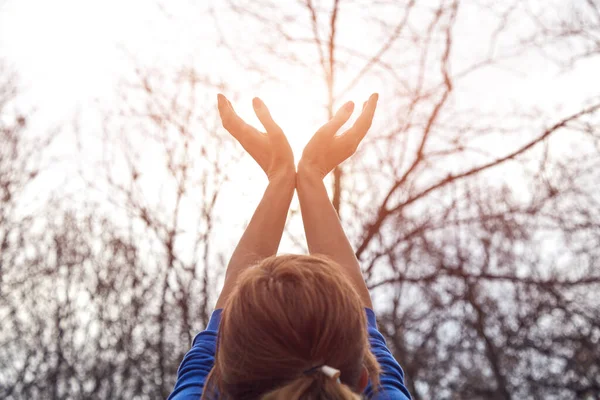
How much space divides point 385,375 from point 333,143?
0.77 meters

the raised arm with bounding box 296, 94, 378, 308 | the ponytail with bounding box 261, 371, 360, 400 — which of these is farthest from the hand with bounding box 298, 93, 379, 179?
the ponytail with bounding box 261, 371, 360, 400

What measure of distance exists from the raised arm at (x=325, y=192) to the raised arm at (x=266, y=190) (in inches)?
2.0

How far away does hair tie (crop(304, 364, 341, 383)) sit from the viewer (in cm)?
97

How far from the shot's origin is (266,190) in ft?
5.38

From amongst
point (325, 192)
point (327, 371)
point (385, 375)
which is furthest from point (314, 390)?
point (325, 192)

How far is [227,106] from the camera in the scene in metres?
1.85

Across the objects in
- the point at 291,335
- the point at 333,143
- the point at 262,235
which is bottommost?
the point at 291,335

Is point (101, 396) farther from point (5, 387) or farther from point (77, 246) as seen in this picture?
point (77, 246)

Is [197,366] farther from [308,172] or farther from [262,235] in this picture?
[308,172]

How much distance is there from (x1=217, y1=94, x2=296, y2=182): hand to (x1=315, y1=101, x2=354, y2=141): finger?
0.37ft

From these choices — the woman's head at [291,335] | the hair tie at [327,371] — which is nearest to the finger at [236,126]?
the woman's head at [291,335]

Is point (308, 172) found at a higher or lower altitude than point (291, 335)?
higher

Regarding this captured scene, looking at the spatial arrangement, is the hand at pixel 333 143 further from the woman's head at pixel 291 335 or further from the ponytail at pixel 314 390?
the ponytail at pixel 314 390

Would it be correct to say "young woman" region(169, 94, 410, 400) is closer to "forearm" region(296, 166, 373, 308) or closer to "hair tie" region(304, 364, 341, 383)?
"hair tie" region(304, 364, 341, 383)
